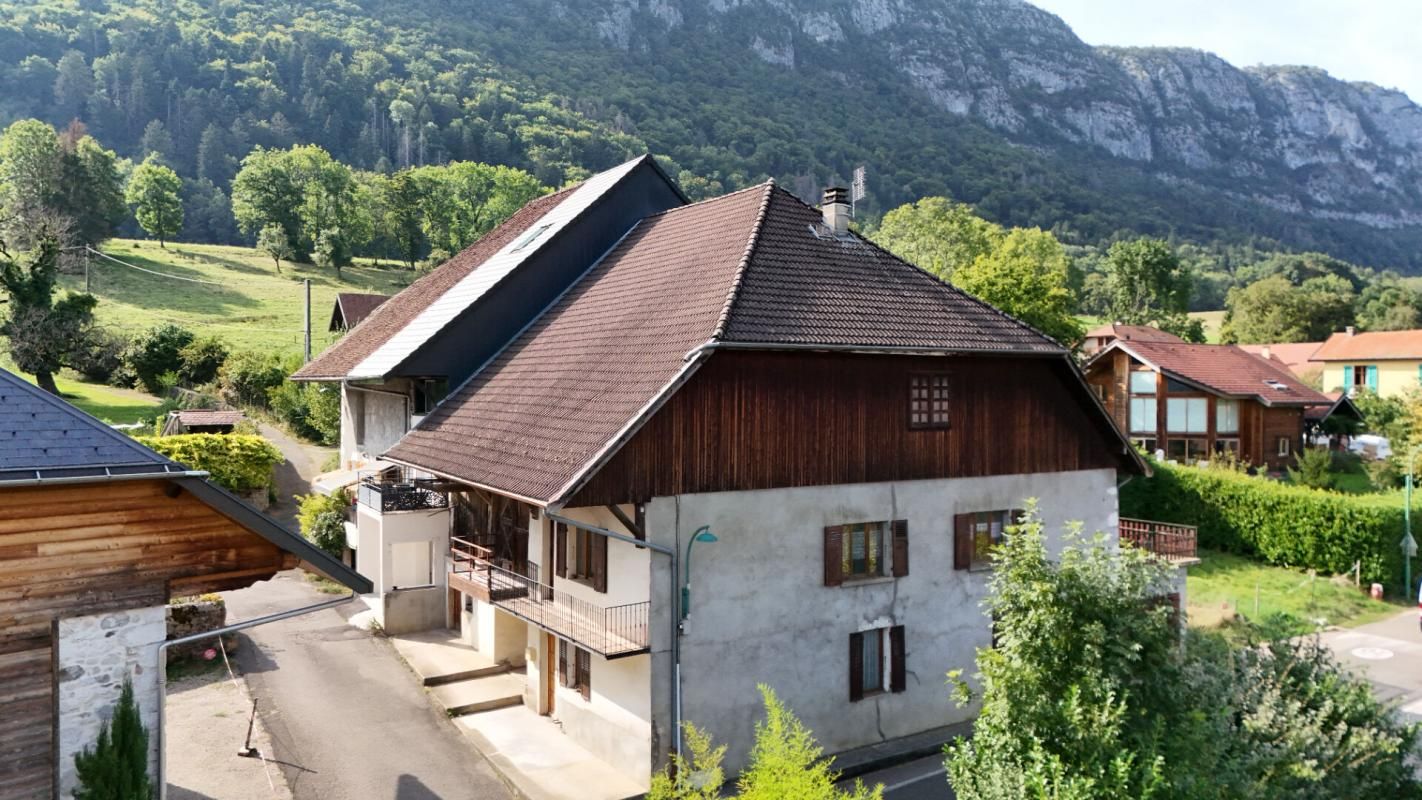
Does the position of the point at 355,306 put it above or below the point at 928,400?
above

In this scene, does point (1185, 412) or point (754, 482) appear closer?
point (754, 482)

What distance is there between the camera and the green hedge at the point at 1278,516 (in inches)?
1117

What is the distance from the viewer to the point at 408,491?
2091 centimetres

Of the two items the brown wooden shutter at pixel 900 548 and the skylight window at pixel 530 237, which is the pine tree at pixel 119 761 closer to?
the brown wooden shutter at pixel 900 548

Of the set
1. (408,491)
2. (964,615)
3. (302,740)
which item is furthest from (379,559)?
(964,615)

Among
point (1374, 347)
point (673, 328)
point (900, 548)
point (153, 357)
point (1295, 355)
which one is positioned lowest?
point (900, 548)

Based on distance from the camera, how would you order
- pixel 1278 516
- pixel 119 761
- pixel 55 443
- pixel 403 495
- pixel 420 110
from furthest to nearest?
pixel 420 110 < pixel 1278 516 < pixel 403 495 < pixel 119 761 < pixel 55 443

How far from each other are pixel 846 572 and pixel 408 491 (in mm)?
10428

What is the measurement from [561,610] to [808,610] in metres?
4.28

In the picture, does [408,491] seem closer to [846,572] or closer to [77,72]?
[846,572]

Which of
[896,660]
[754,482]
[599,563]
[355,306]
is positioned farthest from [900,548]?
[355,306]

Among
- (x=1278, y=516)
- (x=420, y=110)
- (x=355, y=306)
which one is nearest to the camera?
(x=1278, y=516)

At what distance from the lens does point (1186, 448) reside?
41.2 metres

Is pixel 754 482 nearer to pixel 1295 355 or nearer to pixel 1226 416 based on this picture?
pixel 1226 416
